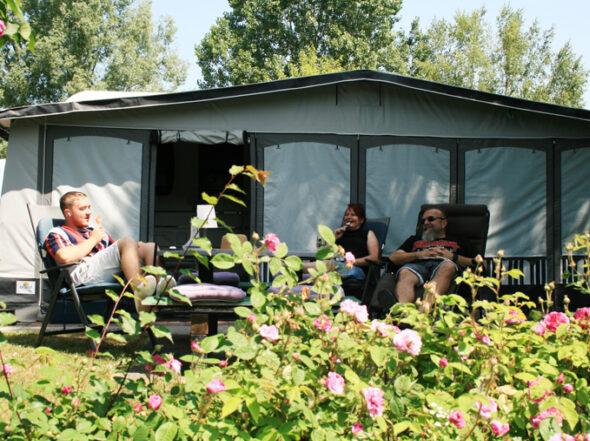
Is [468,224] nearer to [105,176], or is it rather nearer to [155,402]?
[105,176]

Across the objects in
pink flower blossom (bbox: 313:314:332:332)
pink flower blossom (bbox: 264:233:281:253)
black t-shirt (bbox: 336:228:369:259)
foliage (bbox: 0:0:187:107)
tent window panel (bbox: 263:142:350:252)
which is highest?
foliage (bbox: 0:0:187:107)

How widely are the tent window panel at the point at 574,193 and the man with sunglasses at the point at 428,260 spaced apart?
83.3 inches

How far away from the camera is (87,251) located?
3.82 metres

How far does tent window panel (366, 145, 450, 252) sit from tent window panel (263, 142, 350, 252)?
30cm

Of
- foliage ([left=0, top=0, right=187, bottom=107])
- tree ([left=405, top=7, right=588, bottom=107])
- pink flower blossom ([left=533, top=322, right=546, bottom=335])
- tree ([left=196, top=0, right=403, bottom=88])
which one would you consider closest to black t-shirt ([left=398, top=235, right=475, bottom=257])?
pink flower blossom ([left=533, top=322, right=546, bottom=335])

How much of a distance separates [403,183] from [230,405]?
5194mm

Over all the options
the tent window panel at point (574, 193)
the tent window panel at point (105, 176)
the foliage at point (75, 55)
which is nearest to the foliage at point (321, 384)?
the tent window panel at point (105, 176)

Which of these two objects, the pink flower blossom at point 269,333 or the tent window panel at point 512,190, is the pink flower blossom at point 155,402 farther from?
the tent window panel at point 512,190

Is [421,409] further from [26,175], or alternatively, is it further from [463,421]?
[26,175]

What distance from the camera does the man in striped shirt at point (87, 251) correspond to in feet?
12.2

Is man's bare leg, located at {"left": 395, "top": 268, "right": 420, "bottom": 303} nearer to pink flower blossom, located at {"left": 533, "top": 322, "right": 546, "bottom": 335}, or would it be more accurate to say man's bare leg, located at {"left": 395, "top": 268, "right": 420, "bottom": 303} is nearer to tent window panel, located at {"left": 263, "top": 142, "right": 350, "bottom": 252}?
tent window panel, located at {"left": 263, "top": 142, "right": 350, "bottom": 252}

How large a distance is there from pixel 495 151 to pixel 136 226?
3805mm

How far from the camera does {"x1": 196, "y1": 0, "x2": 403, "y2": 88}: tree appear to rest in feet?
69.2

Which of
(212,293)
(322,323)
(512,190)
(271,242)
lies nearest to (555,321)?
(322,323)
